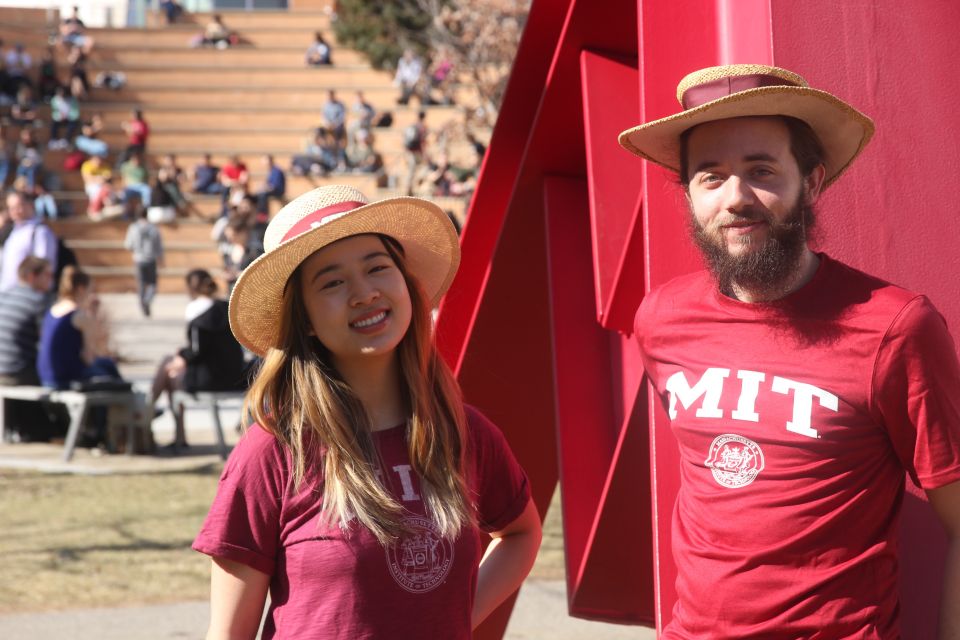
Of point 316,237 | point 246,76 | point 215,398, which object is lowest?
point 215,398

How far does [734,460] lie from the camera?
2.27 metres

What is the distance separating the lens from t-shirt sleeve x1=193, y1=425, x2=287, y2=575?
218 cm

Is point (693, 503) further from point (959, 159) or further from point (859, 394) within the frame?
point (959, 159)

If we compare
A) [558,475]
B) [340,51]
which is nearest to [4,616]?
[558,475]

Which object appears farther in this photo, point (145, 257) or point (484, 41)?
point (484, 41)

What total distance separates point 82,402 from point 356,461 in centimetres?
775

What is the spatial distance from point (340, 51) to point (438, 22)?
968 centimetres

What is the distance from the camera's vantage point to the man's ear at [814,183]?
7.88 feet

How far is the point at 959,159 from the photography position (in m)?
2.77

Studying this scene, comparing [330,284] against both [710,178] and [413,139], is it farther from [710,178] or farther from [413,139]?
[413,139]

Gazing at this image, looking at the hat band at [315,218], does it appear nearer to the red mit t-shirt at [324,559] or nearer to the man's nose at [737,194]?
the red mit t-shirt at [324,559]

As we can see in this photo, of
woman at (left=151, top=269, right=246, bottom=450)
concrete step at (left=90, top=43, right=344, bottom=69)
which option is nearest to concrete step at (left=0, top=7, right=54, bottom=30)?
concrete step at (left=90, top=43, right=344, bottom=69)

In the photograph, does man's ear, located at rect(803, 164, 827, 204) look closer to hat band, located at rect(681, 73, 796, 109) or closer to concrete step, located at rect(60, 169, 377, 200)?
hat band, located at rect(681, 73, 796, 109)

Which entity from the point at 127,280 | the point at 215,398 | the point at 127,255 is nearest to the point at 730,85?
the point at 215,398
